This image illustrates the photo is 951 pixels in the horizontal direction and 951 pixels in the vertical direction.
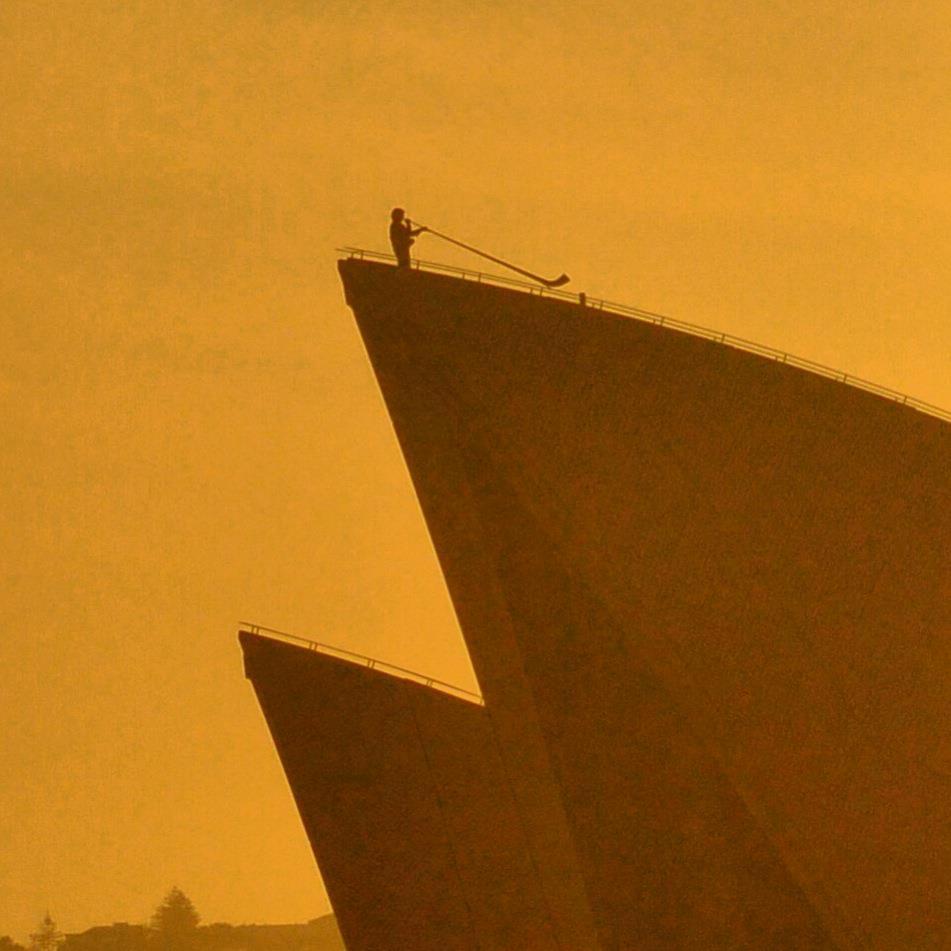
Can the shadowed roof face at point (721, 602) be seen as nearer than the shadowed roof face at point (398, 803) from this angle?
Yes

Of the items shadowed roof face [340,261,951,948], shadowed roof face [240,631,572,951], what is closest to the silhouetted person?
shadowed roof face [340,261,951,948]

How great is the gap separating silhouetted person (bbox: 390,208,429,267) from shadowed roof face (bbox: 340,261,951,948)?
380mm

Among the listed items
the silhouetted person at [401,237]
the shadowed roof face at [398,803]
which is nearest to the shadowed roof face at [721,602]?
the silhouetted person at [401,237]

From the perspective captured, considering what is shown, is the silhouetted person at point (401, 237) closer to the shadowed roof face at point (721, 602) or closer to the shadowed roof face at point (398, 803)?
the shadowed roof face at point (721, 602)

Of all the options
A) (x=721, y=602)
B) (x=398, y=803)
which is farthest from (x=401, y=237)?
(x=398, y=803)

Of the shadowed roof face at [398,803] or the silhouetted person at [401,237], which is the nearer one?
the silhouetted person at [401,237]

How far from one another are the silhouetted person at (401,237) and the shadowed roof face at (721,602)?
0.38m

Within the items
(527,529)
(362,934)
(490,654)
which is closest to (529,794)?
(490,654)

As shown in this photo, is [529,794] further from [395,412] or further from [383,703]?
[383,703]

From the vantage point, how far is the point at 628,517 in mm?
34344

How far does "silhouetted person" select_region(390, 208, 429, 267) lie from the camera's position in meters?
34.9

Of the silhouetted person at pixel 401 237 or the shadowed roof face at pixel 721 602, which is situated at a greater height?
the silhouetted person at pixel 401 237

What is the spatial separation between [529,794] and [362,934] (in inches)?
494

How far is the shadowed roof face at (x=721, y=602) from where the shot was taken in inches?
1339
